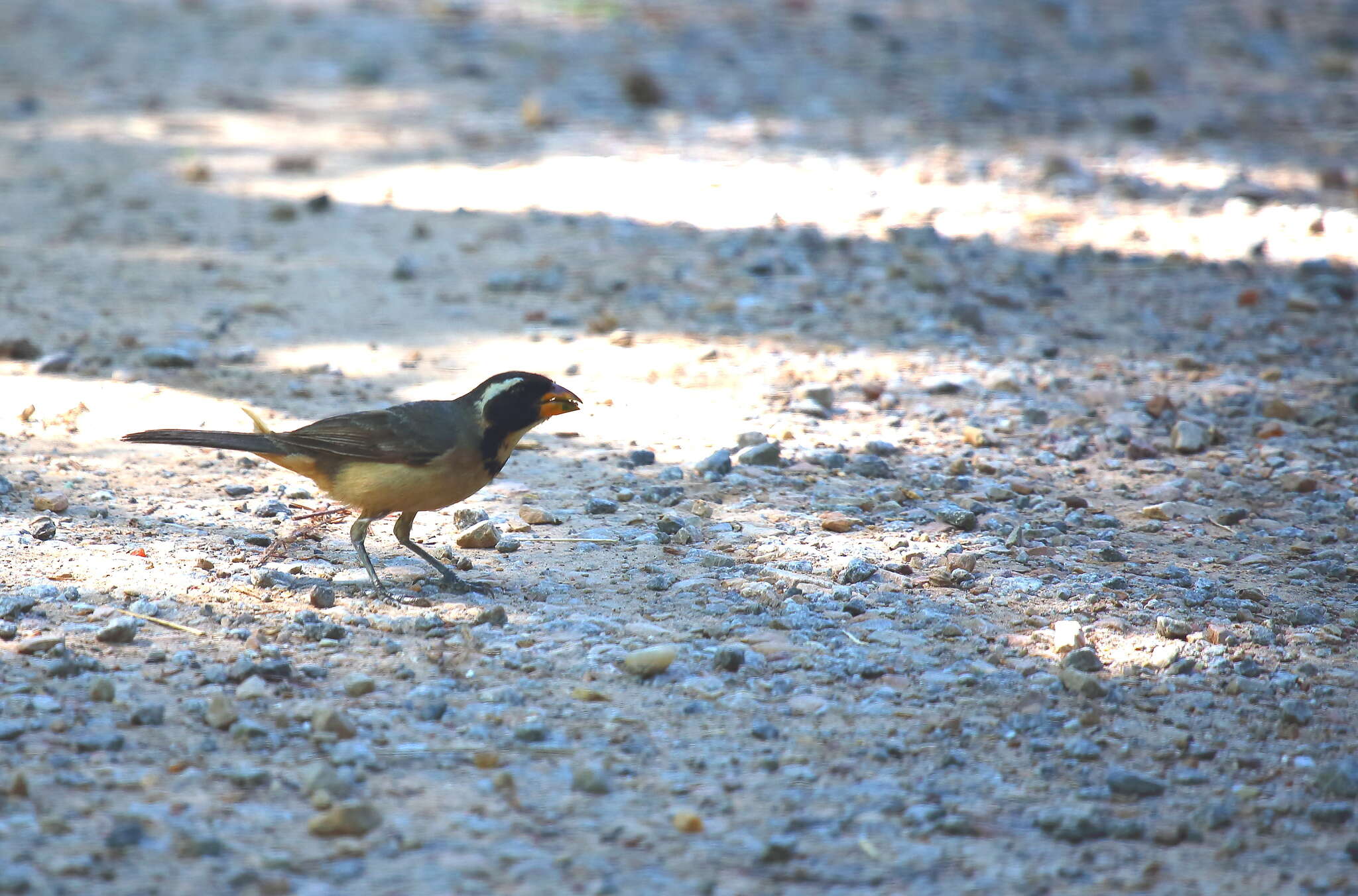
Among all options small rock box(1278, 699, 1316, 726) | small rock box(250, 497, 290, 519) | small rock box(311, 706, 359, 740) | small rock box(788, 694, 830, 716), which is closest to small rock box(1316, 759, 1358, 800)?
small rock box(1278, 699, 1316, 726)

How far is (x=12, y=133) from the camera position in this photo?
1187 centimetres

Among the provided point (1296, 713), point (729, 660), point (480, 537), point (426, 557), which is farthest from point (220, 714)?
point (1296, 713)

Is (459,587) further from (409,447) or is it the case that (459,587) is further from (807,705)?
(807,705)

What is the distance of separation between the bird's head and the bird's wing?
0.36 ft

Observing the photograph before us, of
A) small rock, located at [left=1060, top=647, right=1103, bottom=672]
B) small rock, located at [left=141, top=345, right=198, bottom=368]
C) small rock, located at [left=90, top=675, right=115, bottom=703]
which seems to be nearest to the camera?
small rock, located at [left=90, top=675, right=115, bottom=703]

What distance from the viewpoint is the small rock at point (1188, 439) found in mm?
7047

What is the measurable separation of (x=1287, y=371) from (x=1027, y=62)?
7.78m

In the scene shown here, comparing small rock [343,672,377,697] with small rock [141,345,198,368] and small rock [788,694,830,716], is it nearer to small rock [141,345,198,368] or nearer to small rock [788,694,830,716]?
small rock [788,694,830,716]

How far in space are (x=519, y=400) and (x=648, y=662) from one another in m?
1.27

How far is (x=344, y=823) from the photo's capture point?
12.2 feet

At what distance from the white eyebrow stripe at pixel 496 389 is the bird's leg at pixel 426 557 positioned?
50cm

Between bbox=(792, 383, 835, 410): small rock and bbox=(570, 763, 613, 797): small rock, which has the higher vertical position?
bbox=(792, 383, 835, 410): small rock

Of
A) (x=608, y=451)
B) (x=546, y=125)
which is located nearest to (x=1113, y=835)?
(x=608, y=451)

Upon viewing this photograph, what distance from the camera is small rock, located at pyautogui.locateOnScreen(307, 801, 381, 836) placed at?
3717 mm
